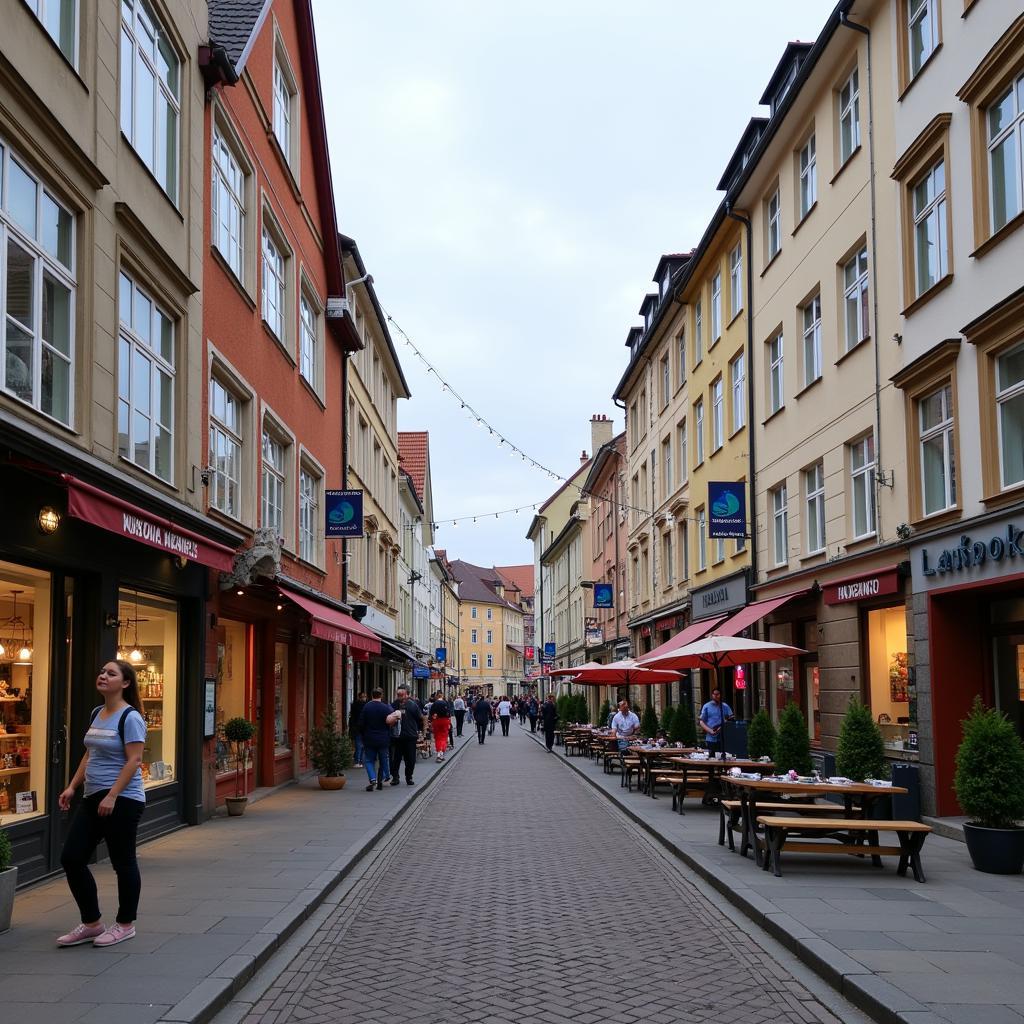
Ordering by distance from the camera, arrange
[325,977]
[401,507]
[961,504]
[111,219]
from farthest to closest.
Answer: [401,507] < [961,504] < [111,219] < [325,977]

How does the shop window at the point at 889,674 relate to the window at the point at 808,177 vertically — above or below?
below

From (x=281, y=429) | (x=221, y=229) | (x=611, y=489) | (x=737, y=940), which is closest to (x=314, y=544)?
(x=281, y=429)

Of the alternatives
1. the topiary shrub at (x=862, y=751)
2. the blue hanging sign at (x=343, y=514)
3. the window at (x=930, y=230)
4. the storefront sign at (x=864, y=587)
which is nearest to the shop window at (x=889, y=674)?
the storefront sign at (x=864, y=587)

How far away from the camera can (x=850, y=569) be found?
17422mm

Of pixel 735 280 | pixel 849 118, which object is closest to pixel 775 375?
pixel 735 280

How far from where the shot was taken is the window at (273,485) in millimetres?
19503

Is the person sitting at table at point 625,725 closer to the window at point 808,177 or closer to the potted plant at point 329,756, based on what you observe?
the potted plant at point 329,756

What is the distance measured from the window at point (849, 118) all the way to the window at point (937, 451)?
16.1ft

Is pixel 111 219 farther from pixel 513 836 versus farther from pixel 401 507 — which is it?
pixel 401 507

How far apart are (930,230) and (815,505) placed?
6.19 metres

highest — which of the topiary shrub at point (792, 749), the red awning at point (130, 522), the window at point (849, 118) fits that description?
the window at point (849, 118)

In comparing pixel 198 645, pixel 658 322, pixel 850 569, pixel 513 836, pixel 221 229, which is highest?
pixel 658 322

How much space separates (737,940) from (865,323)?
37.9 ft

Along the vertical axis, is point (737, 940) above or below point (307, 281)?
below
